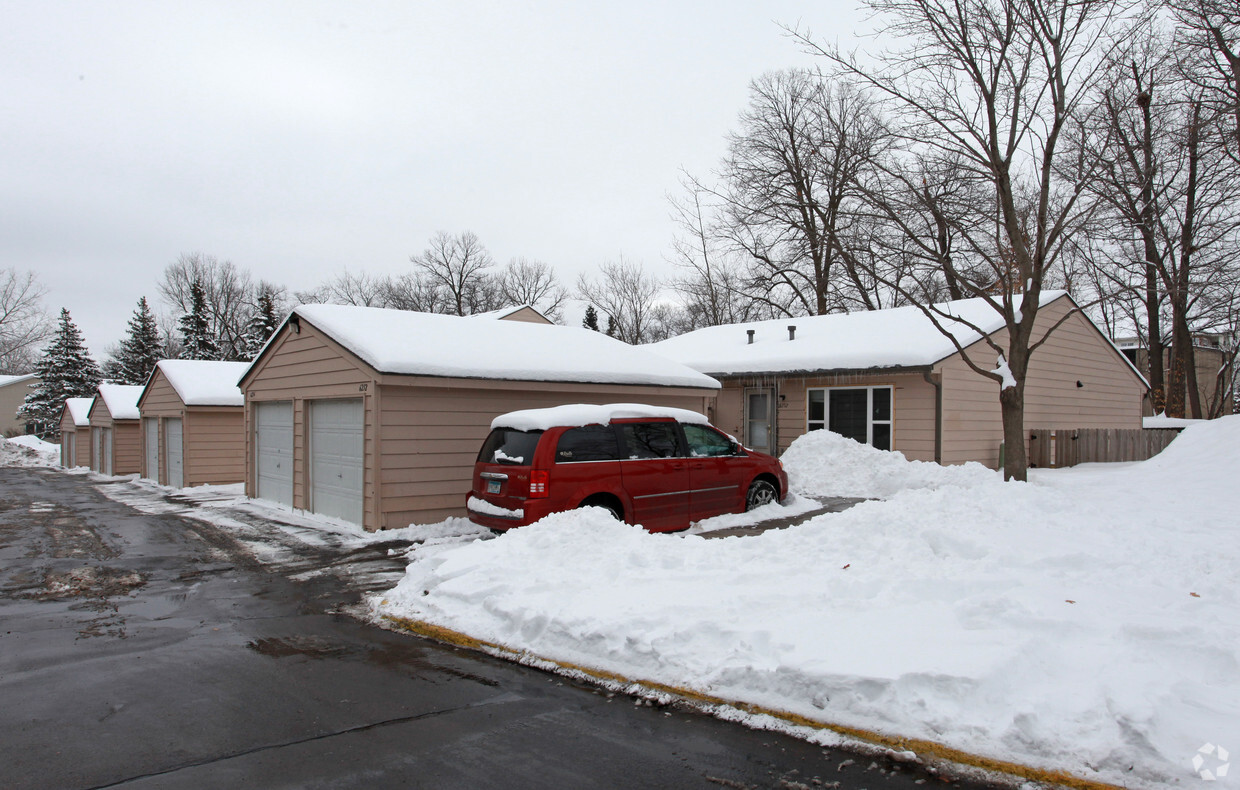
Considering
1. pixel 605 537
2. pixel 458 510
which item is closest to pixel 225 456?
pixel 458 510

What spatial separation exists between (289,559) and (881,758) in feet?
26.3

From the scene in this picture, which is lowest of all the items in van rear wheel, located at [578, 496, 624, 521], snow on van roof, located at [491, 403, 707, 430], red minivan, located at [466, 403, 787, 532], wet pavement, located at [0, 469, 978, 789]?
wet pavement, located at [0, 469, 978, 789]

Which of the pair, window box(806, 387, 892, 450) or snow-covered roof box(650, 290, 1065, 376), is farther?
window box(806, 387, 892, 450)

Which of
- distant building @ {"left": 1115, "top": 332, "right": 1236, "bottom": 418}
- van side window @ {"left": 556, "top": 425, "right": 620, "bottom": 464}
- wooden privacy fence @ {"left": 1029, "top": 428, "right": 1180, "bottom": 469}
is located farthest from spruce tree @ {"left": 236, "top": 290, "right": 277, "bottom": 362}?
distant building @ {"left": 1115, "top": 332, "right": 1236, "bottom": 418}

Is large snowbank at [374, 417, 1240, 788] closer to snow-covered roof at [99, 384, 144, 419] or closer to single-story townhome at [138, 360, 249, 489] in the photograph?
single-story townhome at [138, 360, 249, 489]

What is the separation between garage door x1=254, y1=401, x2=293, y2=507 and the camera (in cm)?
1454

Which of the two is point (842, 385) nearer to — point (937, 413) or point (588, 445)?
point (937, 413)

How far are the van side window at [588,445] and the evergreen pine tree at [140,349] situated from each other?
5328 centimetres

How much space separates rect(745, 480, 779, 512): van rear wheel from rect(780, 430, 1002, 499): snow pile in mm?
2301

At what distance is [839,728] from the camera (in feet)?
13.8

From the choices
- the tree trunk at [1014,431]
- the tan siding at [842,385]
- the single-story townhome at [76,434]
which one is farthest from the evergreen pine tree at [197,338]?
the tree trunk at [1014,431]

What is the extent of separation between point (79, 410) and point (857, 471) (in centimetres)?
3436

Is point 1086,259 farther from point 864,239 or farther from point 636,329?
point 636,329

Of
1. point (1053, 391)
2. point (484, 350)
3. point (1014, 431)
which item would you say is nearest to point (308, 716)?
point (484, 350)
